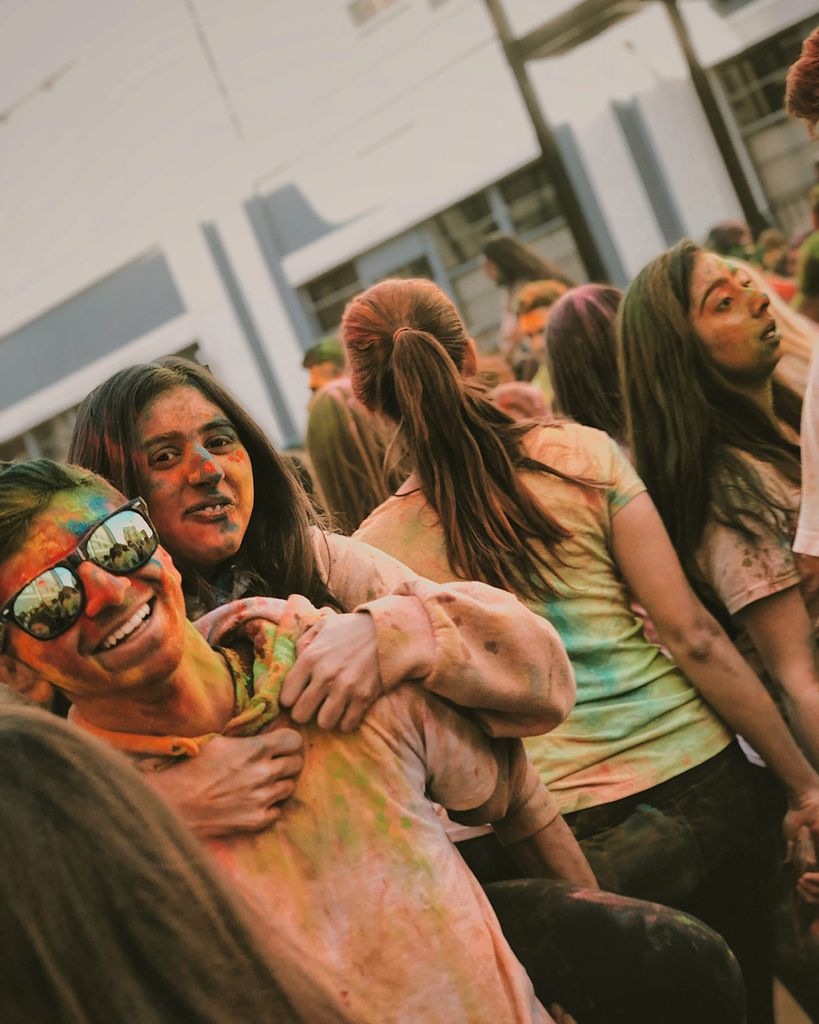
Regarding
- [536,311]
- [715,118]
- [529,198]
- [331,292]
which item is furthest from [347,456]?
[331,292]

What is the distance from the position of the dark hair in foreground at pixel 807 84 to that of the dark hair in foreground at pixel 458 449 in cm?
65

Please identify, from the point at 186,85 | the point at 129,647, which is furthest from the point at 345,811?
the point at 186,85

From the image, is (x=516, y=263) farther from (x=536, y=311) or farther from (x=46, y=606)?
(x=46, y=606)

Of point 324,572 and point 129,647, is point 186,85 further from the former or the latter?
point 129,647

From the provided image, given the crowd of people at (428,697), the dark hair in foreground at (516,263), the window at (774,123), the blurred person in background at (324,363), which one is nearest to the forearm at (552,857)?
the crowd of people at (428,697)

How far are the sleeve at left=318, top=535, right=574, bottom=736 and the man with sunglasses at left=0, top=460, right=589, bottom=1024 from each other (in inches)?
2.0

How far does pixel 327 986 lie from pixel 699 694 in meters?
0.99

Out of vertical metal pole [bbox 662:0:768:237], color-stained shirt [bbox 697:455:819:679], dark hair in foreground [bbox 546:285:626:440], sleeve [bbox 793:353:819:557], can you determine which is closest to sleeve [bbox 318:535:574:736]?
sleeve [bbox 793:353:819:557]

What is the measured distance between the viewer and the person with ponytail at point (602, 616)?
5.73ft

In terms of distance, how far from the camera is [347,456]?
2479 mm

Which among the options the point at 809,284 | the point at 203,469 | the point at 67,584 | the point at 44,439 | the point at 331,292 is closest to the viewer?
the point at 67,584

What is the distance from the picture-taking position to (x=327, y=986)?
1.08 metres

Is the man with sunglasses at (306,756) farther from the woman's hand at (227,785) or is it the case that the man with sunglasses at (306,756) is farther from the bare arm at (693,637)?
the bare arm at (693,637)

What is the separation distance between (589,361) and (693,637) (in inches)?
31.0
